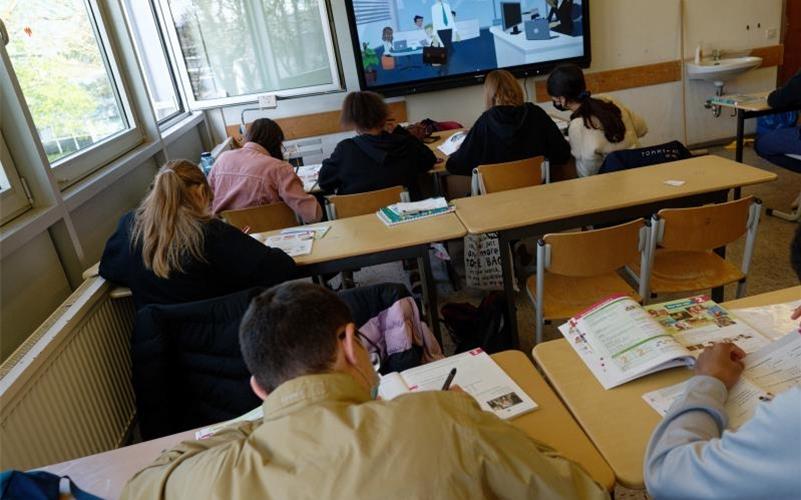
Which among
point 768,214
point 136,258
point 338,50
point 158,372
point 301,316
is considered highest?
point 338,50

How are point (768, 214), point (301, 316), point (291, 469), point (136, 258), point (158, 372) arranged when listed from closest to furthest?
1. point (291, 469)
2. point (301, 316)
3. point (158, 372)
4. point (136, 258)
5. point (768, 214)

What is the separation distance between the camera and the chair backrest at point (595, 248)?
1.98 m

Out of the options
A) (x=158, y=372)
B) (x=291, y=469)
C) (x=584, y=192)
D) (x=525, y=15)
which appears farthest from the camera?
(x=525, y=15)

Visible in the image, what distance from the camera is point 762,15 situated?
5.20 m

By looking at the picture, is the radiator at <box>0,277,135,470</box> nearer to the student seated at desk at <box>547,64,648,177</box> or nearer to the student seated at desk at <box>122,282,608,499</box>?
the student seated at desk at <box>122,282,608,499</box>

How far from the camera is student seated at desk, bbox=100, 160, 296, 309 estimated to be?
188cm

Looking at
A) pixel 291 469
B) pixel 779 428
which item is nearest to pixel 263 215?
pixel 291 469

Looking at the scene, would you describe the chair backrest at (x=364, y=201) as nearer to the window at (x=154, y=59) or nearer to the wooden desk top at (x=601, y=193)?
the wooden desk top at (x=601, y=193)

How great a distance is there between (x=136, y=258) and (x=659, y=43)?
5.09m

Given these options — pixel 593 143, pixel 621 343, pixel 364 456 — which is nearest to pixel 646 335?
pixel 621 343

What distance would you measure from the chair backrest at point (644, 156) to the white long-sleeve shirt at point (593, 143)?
6.9 inches

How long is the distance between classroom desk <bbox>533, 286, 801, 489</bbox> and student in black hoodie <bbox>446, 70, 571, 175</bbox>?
1.98 metres

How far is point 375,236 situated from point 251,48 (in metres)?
3.00

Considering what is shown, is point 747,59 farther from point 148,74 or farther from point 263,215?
point 148,74
